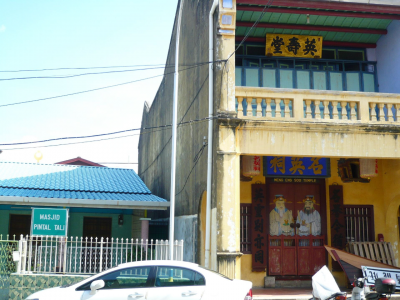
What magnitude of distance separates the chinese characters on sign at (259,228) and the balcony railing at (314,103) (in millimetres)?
2917

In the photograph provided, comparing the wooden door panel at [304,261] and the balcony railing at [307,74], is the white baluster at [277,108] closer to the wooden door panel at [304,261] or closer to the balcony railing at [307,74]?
the balcony railing at [307,74]

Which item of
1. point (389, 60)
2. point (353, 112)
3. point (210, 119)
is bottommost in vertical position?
point (210, 119)

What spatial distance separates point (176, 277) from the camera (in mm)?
7512

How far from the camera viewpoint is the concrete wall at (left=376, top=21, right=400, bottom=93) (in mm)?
13172

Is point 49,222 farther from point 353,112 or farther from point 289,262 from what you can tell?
point 353,112

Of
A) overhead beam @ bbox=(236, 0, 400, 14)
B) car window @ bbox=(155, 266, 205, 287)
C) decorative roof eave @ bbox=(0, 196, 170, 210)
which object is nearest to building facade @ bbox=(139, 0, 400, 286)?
overhead beam @ bbox=(236, 0, 400, 14)

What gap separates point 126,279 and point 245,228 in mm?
6313

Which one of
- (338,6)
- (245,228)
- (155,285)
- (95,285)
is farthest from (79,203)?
(338,6)

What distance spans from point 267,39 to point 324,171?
4480 millimetres

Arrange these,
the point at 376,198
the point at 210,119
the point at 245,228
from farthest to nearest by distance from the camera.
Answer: the point at 376,198
the point at 245,228
the point at 210,119

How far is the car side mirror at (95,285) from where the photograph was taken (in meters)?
7.23

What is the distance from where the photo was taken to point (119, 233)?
55.8 feet

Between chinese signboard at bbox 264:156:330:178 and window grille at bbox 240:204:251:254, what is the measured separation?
1216mm

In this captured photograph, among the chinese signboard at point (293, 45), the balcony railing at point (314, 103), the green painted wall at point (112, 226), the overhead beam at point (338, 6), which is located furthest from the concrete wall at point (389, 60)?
the green painted wall at point (112, 226)
